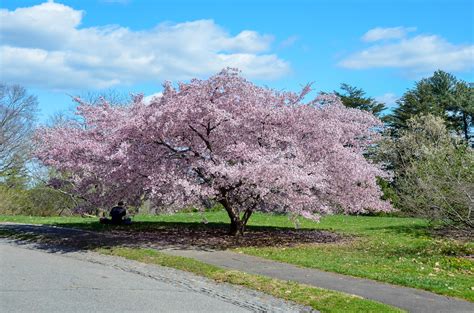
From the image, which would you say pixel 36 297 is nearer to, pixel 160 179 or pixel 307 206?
pixel 160 179

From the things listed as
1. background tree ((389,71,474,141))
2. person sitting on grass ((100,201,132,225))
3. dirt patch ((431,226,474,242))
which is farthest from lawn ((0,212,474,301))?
background tree ((389,71,474,141))

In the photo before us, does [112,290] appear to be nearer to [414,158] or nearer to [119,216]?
[119,216]

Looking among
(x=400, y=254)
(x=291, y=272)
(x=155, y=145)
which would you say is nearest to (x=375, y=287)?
(x=291, y=272)

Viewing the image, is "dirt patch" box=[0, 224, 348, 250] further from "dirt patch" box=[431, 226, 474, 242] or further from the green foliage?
the green foliage

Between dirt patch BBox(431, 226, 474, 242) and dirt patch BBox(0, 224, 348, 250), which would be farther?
dirt patch BBox(431, 226, 474, 242)

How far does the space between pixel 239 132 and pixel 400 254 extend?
5574mm

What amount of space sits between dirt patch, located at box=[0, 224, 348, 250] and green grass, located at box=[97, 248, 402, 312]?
7.64 ft

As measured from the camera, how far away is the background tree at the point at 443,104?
4647 centimetres

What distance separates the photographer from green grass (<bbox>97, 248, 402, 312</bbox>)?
761 cm

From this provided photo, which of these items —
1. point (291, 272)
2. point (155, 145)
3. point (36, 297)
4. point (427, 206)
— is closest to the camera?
point (36, 297)

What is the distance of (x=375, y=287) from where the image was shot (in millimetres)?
9047

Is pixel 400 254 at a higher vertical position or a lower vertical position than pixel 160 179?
Result: lower

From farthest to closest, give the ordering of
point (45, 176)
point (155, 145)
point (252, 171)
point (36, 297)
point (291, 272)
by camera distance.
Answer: point (45, 176), point (155, 145), point (252, 171), point (291, 272), point (36, 297)

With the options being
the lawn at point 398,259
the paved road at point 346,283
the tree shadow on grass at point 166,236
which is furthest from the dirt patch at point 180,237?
the paved road at point 346,283
